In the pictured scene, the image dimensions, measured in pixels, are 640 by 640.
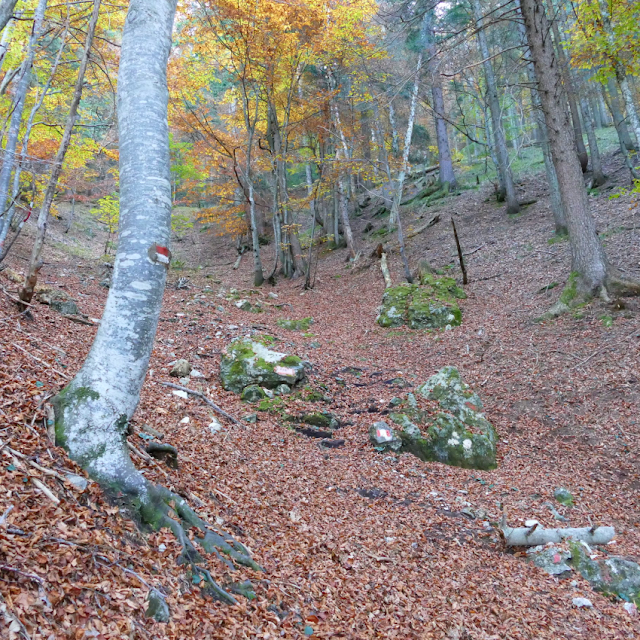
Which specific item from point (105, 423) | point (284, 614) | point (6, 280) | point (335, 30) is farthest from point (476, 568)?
point (335, 30)

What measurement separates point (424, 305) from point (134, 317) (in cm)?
917

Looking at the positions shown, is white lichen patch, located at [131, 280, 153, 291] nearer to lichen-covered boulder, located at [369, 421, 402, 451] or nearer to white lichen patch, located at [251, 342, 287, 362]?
lichen-covered boulder, located at [369, 421, 402, 451]

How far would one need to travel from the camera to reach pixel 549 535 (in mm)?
3910

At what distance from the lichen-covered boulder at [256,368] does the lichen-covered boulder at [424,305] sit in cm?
465

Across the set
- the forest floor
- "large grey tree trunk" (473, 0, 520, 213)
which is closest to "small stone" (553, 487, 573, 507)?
the forest floor

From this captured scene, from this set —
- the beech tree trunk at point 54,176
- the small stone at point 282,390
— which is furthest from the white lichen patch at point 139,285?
the small stone at point 282,390

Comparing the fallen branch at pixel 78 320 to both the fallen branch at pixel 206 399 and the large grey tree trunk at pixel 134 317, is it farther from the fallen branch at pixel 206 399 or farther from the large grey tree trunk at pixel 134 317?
the large grey tree trunk at pixel 134 317

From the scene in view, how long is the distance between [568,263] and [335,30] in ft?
37.5

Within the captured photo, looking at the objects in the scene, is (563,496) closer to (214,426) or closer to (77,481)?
(214,426)

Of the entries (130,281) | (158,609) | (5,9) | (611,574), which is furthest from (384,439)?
(5,9)

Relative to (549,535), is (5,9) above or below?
above

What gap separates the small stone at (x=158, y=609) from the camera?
6.68 ft

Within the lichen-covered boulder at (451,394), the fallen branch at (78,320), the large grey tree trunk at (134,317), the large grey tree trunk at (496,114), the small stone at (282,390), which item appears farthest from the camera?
the large grey tree trunk at (496,114)

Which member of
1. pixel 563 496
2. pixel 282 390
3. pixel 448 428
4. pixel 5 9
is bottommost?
pixel 563 496
